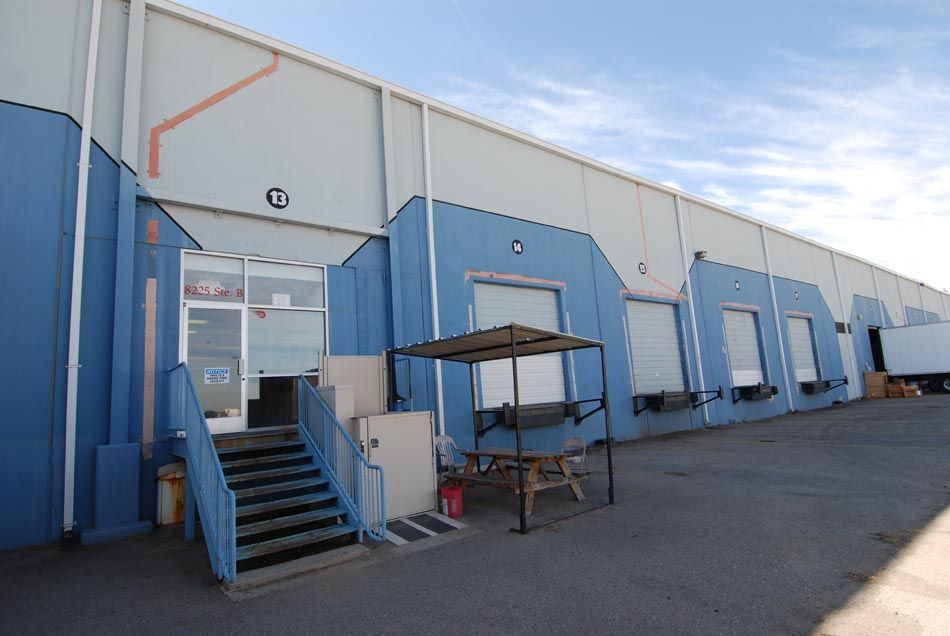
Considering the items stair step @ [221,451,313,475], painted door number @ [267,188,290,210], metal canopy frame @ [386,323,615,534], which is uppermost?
painted door number @ [267,188,290,210]

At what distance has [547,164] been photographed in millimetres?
13180

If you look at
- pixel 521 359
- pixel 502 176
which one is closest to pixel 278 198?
pixel 502 176

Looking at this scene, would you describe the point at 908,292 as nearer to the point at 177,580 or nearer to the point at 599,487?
the point at 599,487

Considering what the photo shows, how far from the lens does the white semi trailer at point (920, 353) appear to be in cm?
2242

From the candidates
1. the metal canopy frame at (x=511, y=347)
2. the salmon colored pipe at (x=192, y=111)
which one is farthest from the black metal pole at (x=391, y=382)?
the salmon colored pipe at (x=192, y=111)

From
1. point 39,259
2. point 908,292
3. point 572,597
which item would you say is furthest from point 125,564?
point 908,292

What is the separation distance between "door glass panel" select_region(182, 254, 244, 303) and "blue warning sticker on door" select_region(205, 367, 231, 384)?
1079 millimetres

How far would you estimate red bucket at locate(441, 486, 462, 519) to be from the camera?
655 centimetres

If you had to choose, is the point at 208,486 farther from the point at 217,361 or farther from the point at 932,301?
the point at 932,301

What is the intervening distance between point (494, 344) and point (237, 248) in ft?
14.5

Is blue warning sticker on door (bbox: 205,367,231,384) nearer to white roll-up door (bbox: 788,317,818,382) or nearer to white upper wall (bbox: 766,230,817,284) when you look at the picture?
white roll-up door (bbox: 788,317,818,382)

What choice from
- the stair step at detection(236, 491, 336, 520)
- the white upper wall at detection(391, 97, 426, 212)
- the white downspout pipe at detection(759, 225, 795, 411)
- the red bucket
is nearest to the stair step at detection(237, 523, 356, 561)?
the stair step at detection(236, 491, 336, 520)

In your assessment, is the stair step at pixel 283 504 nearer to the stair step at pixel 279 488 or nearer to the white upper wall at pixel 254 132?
the stair step at pixel 279 488

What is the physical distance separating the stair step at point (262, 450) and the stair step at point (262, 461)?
0.09 meters
